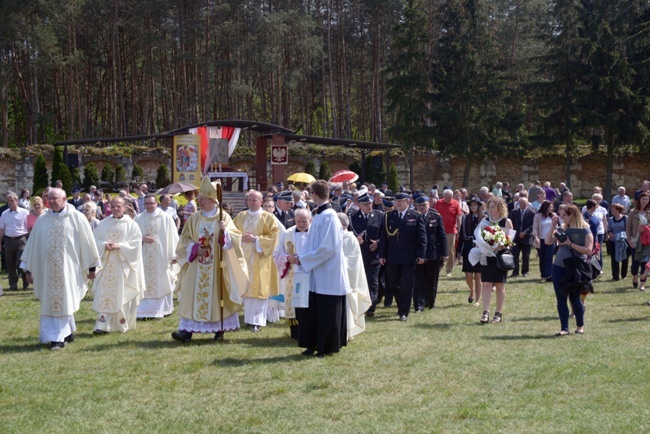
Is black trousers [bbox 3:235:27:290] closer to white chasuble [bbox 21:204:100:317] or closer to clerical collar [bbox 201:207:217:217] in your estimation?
white chasuble [bbox 21:204:100:317]

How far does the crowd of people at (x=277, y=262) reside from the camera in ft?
29.5

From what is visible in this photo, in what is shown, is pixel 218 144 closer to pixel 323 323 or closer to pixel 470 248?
pixel 470 248

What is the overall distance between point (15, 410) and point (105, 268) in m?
4.05

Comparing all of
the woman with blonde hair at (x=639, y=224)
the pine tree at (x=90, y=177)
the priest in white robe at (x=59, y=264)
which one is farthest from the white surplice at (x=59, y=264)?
the pine tree at (x=90, y=177)

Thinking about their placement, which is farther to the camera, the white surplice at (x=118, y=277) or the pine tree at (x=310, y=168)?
the pine tree at (x=310, y=168)

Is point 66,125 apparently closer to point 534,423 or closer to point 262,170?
point 262,170

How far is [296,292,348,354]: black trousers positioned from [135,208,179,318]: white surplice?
149 inches

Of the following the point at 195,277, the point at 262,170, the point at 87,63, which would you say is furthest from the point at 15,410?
the point at 87,63

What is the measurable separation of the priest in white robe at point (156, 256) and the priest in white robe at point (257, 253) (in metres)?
1.72

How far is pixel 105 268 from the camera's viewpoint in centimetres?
1084

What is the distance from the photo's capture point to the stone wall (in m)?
43.9

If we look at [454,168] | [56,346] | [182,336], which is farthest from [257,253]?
[454,168]

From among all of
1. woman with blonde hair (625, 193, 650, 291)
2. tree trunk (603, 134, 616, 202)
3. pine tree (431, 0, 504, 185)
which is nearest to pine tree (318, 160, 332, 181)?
pine tree (431, 0, 504, 185)

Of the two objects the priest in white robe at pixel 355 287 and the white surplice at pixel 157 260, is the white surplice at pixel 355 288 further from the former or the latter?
the white surplice at pixel 157 260
